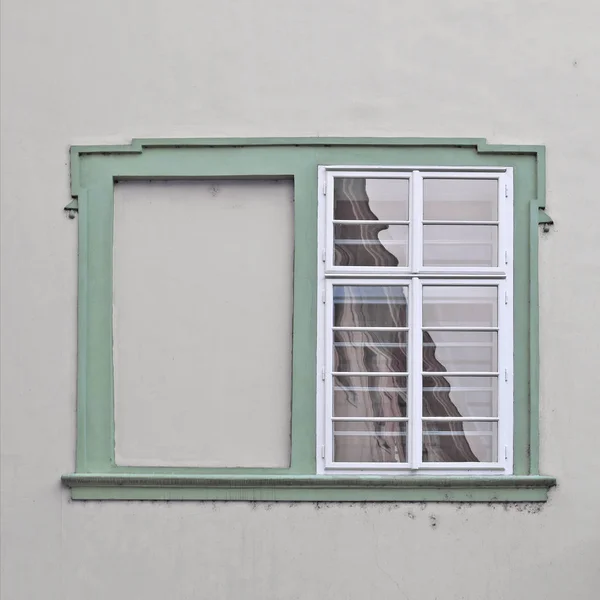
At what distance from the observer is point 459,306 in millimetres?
5945

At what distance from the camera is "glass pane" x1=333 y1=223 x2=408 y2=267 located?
5.95 metres

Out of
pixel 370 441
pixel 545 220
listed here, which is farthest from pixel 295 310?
pixel 545 220

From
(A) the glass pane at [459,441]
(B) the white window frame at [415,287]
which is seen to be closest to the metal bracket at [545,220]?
(B) the white window frame at [415,287]

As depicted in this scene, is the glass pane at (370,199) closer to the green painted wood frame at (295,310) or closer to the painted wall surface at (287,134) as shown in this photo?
the green painted wood frame at (295,310)

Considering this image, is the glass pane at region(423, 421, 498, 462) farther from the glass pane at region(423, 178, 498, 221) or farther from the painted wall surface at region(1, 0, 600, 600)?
the glass pane at region(423, 178, 498, 221)

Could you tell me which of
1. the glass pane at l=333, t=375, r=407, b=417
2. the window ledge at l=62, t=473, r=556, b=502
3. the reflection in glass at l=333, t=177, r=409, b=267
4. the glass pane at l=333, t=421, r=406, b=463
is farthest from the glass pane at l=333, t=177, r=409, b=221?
the window ledge at l=62, t=473, r=556, b=502

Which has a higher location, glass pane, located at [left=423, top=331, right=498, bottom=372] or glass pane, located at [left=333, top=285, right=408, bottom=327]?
glass pane, located at [left=333, top=285, right=408, bottom=327]

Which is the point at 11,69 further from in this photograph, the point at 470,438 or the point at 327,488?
the point at 470,438

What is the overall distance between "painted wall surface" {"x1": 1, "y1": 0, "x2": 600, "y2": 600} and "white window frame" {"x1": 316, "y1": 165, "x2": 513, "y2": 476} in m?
0.20

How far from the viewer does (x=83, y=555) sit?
586 cm

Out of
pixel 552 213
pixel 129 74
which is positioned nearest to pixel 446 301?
pixel 552 213

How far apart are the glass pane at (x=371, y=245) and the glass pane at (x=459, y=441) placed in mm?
925

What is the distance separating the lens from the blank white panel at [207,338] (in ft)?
19.4

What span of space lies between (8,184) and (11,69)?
0.64 metres
